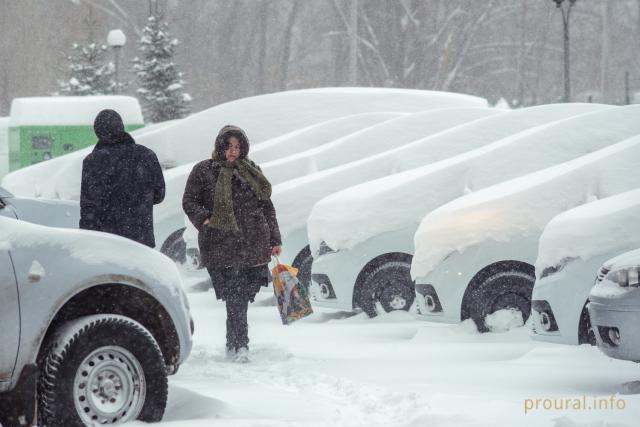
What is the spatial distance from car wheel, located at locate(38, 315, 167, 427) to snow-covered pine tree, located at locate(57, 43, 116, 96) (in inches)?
1377

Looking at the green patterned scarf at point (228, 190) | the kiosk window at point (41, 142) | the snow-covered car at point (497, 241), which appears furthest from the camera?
the kiosk window at point (41, 142)

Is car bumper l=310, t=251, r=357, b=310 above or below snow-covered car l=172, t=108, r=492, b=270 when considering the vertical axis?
below

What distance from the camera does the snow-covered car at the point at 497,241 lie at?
905 cm

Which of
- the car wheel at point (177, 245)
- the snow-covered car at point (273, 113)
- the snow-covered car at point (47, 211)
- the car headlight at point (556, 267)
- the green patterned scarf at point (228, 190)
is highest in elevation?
the snow-covered car at point (273, 113)

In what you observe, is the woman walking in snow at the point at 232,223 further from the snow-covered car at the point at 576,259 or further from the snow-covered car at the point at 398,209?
the snow-covered car at the point at 576,259

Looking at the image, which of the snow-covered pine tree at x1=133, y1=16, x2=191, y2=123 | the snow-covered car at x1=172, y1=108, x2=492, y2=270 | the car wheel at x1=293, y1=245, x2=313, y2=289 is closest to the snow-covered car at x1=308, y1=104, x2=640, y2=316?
the car wheel at x1=293, y1=245, x2=313, y2=289

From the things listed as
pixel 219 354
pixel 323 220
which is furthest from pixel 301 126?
pixel 219 354

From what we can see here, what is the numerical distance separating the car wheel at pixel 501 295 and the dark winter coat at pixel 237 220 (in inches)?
65.0

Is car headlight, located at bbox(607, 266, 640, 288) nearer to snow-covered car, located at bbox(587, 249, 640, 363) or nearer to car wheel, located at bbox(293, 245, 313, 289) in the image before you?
snow-covered car, located at bbox(587, 249, 640, 363)

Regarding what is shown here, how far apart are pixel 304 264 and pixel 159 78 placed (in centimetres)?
2662

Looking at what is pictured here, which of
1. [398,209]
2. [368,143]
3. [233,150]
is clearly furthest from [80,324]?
[368,143]

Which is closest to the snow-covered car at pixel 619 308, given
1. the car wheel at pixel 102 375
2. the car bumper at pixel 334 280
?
the car wheel at pixel 102 375

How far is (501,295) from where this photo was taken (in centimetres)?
919

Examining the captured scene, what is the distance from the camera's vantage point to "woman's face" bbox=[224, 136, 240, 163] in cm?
859
